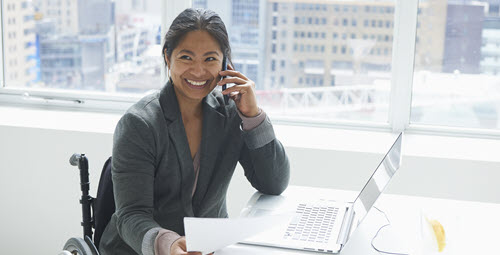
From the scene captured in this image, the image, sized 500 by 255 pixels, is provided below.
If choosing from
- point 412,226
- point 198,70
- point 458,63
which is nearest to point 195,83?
point 198,70

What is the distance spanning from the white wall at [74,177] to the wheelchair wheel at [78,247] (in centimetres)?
112

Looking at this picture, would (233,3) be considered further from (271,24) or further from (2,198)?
(2,198)

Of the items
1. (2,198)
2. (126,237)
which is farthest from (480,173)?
(2,198)

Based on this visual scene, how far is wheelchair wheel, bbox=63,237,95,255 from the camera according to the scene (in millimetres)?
1726

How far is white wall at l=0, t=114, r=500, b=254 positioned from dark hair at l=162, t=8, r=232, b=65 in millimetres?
999

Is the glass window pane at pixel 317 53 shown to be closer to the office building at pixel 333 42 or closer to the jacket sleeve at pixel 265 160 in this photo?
the office building at pixel 333 42

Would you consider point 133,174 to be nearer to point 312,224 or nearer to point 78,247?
point 78,247

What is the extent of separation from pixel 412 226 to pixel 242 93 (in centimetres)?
59

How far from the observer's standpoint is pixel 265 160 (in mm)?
1952

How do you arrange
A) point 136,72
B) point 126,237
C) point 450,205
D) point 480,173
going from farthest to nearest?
point 136,72 → point 480,173 → point 450,205 → point 126,237

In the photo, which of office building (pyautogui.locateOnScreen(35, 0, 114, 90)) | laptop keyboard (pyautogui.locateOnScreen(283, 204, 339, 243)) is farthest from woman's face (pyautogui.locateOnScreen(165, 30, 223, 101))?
office building (pyautogui.locateOnScreen(35, 0, 114, 90))

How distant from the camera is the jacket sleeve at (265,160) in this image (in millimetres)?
1916

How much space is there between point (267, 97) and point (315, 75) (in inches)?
9.9

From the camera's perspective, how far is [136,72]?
319 cm
